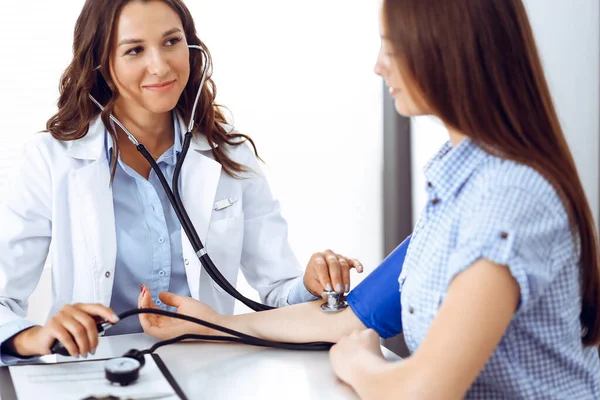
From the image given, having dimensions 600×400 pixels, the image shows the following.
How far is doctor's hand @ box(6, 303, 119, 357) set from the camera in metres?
1.06

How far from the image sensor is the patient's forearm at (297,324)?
121 cm

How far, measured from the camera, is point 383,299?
119 centimetres

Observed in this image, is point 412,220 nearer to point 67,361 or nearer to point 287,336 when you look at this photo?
point 287,336

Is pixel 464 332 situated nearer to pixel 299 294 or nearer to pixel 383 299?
pixel 383 299

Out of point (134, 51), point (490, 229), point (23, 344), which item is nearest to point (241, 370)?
point (23, 344)

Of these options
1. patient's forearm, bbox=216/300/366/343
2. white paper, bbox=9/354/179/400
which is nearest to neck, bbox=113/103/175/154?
patient's forearm, bbox=216/300/366/343

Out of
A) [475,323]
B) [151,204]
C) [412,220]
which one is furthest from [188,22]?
[412,220]

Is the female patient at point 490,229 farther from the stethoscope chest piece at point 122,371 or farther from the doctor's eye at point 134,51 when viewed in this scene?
the doctor's eye at point 134,51

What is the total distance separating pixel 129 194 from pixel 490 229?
96 cm

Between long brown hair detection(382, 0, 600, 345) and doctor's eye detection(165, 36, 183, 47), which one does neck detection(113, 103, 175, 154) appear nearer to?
doctor's eye detection(165, 36, 183, 47)

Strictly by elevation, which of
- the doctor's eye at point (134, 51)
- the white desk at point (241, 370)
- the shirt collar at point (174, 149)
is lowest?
the white desk at point (241, 370)

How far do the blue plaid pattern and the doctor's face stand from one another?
2.47 feet

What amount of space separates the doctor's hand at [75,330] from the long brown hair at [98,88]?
540mm

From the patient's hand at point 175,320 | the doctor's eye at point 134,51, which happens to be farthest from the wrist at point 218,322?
the doctor's eye at point 134,51
